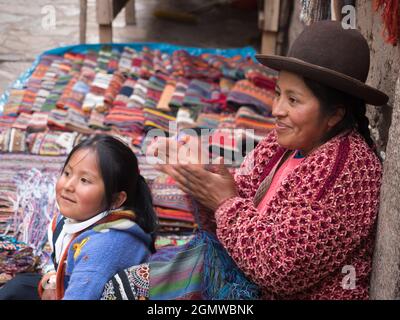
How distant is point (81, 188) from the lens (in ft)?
7.84

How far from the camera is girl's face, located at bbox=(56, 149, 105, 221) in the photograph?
2.39 meters

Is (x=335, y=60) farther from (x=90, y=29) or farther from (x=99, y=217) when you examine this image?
(x=90, y=29)

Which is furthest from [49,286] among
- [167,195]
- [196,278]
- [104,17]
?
[104,17]

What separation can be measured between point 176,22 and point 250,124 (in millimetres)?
3582

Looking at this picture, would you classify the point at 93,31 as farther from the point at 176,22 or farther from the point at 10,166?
the point at 10,166

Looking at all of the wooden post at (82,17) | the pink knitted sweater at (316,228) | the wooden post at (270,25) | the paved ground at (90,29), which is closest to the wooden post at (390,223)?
the pink knitted sweater at (316,228)

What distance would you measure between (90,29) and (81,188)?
5211mm

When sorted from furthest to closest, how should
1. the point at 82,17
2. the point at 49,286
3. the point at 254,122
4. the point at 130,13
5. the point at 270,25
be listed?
the point at 130,13 → the point at 82,17 → the point at 270,25 → the point at 254,122 → the point at 49,286

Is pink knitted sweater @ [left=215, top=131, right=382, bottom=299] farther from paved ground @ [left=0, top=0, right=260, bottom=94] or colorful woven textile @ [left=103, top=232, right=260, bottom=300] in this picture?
paved ground @ [left=0, top=0, right=260, bottom=94]

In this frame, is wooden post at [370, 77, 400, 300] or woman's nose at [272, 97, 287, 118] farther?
woman's nose at [272, 97, 287, 118]

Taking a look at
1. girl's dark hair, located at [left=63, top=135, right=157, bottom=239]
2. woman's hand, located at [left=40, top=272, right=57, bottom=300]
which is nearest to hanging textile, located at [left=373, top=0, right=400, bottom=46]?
girl's dark hair, located at [left=63, top=135, right=157, bottom=239]

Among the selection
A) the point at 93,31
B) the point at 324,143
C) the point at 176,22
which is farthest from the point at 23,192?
the point at 176,22

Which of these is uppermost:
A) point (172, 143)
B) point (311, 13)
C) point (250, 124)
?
point (311, 13)
